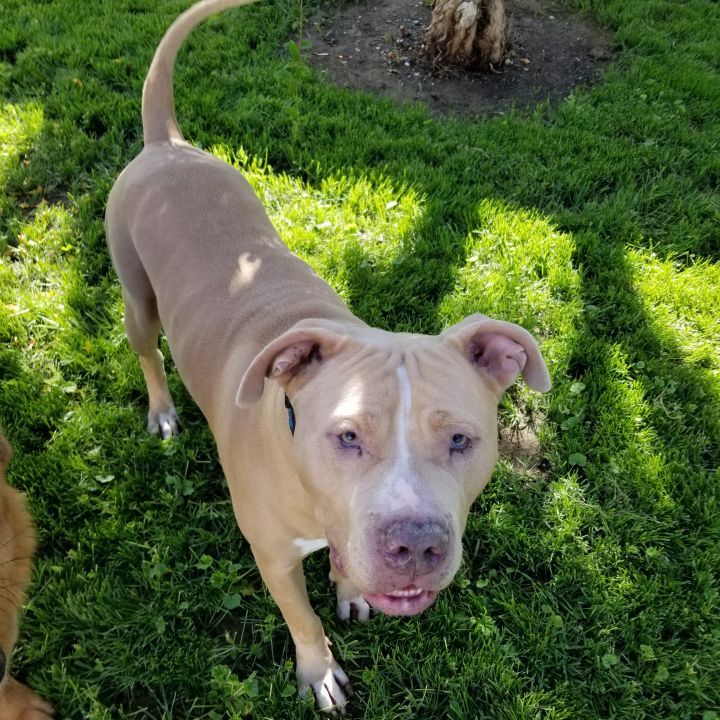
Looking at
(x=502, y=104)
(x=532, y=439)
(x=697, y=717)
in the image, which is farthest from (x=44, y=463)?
(x=502, y=104)

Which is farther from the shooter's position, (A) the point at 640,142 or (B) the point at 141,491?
(A) the point at 640,142

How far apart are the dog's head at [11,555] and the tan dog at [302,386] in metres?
0.88

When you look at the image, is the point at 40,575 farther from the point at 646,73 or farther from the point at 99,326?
the point at 646,73

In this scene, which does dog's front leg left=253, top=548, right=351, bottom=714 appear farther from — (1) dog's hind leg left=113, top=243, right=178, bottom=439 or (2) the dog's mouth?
(1) dog's hind leg left=113, top=243, right=178, bottom=439

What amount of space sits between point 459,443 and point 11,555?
1966 mm

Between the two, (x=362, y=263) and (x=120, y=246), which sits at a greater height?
(x=120, y=246)

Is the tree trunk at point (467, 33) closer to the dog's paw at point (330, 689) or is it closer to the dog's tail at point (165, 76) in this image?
the dog's tail at point (165, 76)

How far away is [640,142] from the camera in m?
5.45

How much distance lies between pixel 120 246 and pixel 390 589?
7.49 feet

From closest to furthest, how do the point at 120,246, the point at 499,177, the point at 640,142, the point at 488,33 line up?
1. the point at 120,246
2. the point at 499,177
3. the point at 640,142
4. the point at 488,33

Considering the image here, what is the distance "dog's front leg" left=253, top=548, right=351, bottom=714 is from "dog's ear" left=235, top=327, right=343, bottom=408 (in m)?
0.73

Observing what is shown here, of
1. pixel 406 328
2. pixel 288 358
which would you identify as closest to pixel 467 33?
pixel 406 328

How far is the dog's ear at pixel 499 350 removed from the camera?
6.45 ft

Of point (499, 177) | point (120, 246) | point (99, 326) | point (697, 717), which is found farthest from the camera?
point (499, 177)
